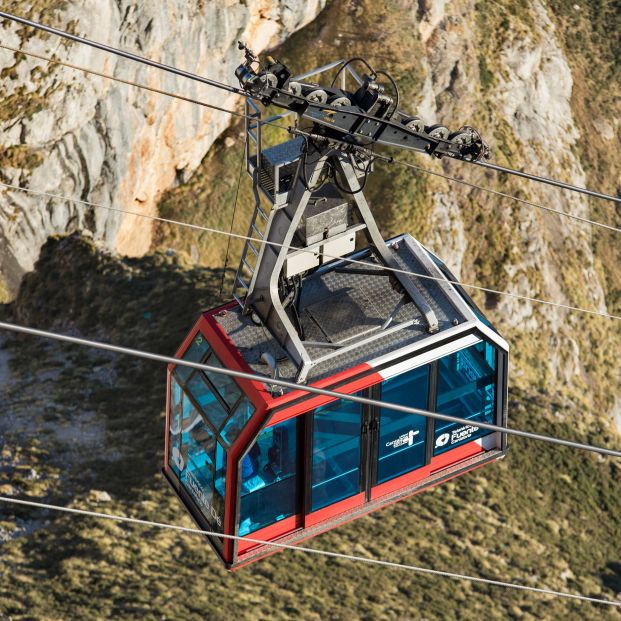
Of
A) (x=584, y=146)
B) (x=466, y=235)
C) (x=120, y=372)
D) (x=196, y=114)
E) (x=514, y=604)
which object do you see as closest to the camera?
(x=514, y=604)

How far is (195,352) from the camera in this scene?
17.7 m

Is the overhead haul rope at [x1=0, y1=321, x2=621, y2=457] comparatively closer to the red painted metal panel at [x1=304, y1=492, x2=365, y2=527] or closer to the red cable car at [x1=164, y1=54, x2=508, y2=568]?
the red cable car at [x1=164, y1=54, x2=508, y2=568]

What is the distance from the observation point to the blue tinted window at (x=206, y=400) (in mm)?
17047

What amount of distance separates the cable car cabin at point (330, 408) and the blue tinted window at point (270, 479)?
2 centimetres

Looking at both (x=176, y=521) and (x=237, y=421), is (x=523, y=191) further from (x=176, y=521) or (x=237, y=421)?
(x=237, y=421)

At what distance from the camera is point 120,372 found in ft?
91.2

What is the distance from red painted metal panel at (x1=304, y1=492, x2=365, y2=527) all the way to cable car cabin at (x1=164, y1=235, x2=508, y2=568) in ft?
0.07

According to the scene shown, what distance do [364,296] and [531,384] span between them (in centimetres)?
2388

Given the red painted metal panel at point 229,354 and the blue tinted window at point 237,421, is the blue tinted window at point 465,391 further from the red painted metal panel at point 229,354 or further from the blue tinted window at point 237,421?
the blue tinted window at point 237,421

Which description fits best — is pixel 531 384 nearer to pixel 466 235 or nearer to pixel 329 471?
pixel 466 235

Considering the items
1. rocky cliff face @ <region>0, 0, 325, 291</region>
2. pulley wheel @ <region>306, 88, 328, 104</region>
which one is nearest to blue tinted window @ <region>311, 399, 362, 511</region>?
pulley wheel @ <region>306, 88, 328, 104</region>

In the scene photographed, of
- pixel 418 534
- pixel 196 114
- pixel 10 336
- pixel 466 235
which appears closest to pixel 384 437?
pixel 418 534

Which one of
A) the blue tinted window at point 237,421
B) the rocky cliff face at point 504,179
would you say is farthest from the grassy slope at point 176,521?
the rocky cliff face at point 504,179

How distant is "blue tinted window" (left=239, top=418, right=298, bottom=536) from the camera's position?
16.8 metres
